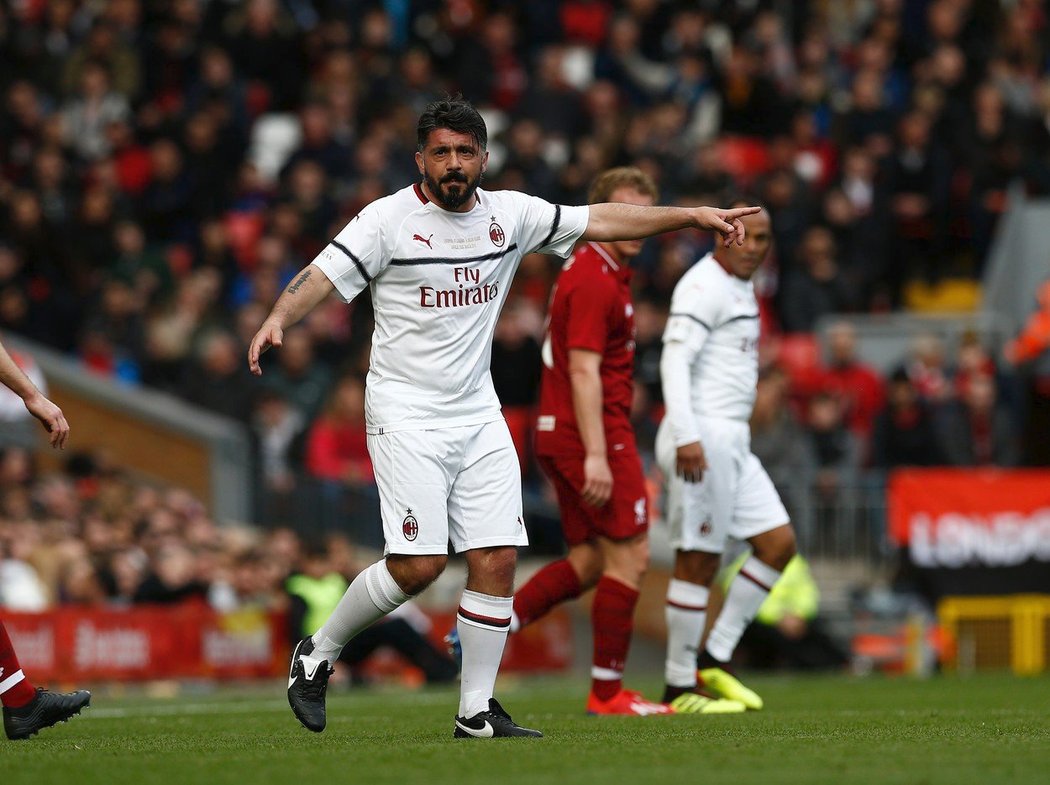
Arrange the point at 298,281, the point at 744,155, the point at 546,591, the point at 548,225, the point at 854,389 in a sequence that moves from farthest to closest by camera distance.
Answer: the point at 744,155 → the point at 854,389 → the point at 546,591 → the point at 548,225 → the point at 298,281

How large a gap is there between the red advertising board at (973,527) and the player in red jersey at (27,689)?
1028 cm

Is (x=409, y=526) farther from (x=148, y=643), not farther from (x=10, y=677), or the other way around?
(x=148, y=643)

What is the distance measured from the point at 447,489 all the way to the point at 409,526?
0.72ft

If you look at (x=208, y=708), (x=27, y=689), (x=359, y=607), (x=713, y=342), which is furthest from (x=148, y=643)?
(x=359, y=607)

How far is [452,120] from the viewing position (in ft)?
26.0

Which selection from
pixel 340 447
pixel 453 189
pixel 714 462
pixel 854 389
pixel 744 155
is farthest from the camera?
pixel 744 155

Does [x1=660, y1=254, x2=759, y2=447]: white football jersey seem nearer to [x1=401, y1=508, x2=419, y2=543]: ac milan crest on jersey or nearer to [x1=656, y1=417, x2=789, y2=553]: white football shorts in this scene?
[x1=656, y1=417, x2=789, y2=553]: white football shorts

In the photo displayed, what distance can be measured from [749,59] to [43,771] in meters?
16.8

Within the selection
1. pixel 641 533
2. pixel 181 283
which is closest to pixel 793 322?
pixel 181 283

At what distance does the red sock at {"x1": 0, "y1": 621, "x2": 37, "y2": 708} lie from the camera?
8.05 metres

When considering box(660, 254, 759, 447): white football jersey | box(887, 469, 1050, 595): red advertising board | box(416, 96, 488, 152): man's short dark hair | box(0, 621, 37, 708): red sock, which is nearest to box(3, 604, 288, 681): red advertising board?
box(887, 469, 1050, 595): red advertising board

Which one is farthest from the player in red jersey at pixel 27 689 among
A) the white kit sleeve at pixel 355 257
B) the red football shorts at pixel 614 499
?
the red football shorts at pixel 614 499

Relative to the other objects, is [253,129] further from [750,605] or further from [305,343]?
[750,605]

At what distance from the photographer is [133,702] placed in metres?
12.9
